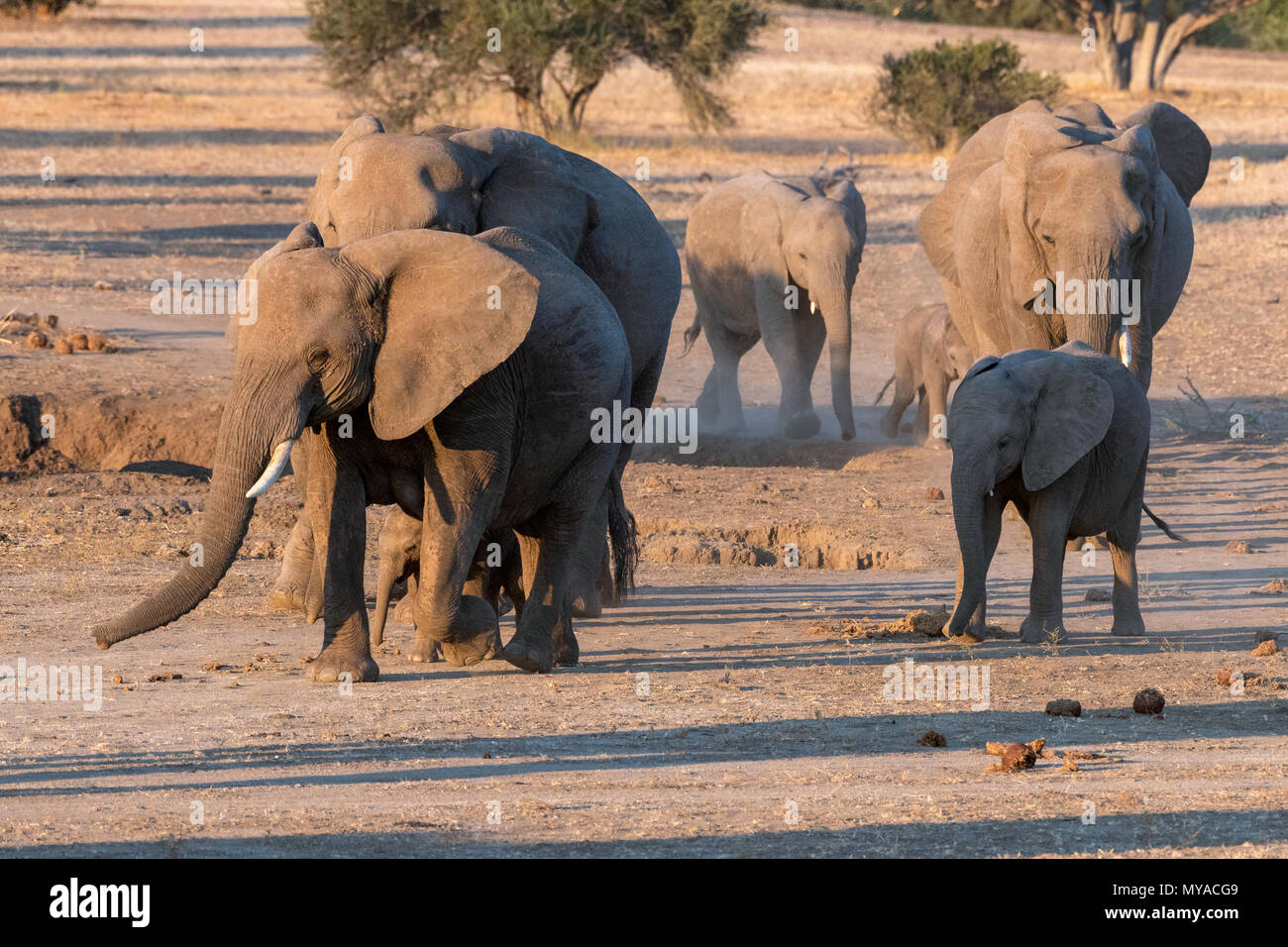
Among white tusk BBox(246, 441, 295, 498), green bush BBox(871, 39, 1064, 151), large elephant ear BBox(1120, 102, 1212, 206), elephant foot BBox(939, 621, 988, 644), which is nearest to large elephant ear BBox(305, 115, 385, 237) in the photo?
white tusk BBox(246, 441, 295, 498)

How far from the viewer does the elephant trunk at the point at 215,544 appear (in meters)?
6.84

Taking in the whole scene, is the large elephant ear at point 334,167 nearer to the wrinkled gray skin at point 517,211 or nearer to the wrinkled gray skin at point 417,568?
the wrinkled gray skin at point 517,211

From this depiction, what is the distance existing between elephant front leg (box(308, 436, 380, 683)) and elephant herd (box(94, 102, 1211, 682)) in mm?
11

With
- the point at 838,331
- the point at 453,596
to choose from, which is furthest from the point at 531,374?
the point at 838,331

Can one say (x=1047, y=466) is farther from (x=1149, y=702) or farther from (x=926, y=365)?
(x=926, y=365)

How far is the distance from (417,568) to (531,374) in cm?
109

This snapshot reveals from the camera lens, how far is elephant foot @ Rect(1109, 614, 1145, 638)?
8.76 meters

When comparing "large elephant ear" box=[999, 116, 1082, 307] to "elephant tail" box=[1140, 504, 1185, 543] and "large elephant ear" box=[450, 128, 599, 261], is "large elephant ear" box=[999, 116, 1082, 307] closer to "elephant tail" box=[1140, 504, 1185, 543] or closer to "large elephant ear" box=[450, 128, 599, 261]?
"elephant tail" box=[1140, 504, 1185, 543]

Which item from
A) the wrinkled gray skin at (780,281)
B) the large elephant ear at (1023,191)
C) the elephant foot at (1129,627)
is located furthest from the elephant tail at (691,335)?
the elephant foot at (1129,627)

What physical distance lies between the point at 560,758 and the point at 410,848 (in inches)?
49.7
